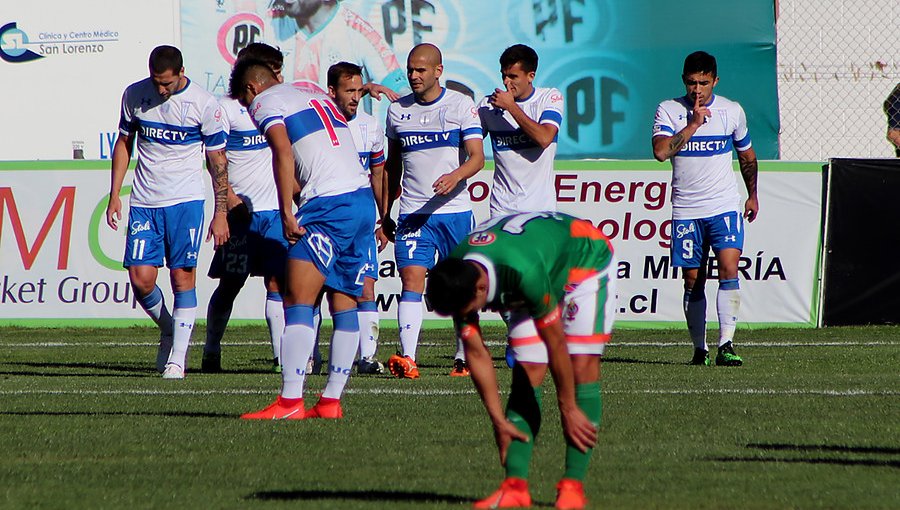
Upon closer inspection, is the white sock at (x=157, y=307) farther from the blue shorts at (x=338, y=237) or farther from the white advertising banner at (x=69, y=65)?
the white advertising banner at (x=69, y=65)

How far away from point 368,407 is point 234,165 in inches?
142

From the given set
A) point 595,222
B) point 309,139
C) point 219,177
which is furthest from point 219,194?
point 595,222

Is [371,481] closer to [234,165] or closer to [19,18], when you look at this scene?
[234,165]

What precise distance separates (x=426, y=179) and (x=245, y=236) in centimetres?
145

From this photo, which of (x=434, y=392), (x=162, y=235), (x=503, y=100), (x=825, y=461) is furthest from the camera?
(x=162, y=235)

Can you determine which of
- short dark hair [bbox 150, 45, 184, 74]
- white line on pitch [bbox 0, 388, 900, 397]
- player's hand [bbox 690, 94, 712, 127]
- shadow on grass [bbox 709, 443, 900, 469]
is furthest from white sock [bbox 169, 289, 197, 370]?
shadow on grass [bbox 709, 443, 900, 469]

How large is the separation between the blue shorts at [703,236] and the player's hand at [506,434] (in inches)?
273

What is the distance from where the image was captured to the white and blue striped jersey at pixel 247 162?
11.1m

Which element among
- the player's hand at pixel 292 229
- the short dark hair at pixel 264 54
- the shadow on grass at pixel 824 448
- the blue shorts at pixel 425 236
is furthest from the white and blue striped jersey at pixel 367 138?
the shadow on grass at pixel 824 448

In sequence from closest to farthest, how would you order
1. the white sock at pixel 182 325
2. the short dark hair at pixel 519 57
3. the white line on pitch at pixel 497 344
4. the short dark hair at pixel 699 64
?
the white sock at pixel 182 325
the short dark hair at pixel 519 57
the short dark hair at pixel 699 64
the white line on pitch at pixel 497 344

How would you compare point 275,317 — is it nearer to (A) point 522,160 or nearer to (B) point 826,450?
(A) point 522,160

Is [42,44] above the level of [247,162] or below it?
above

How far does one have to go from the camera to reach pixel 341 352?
7898 mm

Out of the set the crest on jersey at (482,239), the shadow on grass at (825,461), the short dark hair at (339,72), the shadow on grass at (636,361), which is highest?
the short dark hair at (339,72)
